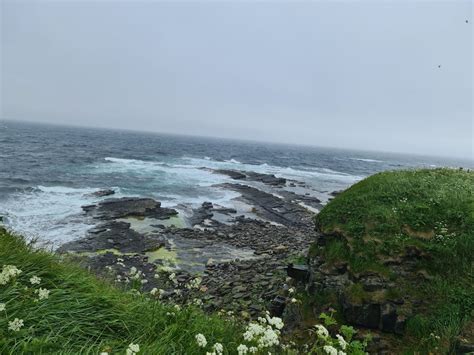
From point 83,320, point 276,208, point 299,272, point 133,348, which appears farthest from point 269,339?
point 276,208

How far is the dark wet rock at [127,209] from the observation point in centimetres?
2381

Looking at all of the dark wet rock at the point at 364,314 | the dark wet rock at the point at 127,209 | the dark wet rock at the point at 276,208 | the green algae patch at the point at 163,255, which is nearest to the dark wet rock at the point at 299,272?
the dark wet rock at the point at 364,314

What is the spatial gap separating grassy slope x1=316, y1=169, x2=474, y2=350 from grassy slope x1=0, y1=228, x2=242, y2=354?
5.04 m

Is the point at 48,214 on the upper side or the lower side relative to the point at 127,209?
lower

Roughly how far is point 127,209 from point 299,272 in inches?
693

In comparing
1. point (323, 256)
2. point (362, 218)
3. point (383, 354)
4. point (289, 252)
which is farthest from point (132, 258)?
point (383, 354)

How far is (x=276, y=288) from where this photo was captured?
39.3 feet

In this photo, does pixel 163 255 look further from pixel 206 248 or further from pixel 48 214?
pixel 48 214

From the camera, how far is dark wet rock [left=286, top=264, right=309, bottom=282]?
10453mm

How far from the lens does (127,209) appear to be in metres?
25.0

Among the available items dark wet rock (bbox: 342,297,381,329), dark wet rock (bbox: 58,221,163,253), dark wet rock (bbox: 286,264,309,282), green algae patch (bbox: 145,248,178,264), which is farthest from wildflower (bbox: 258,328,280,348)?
dark wet rock (bbox: 58,221,163,253)

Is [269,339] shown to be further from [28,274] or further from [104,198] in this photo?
[104,198]

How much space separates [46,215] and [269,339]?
2231cm

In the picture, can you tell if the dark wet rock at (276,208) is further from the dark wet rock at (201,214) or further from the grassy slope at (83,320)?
the grassy slope at (83,320)
